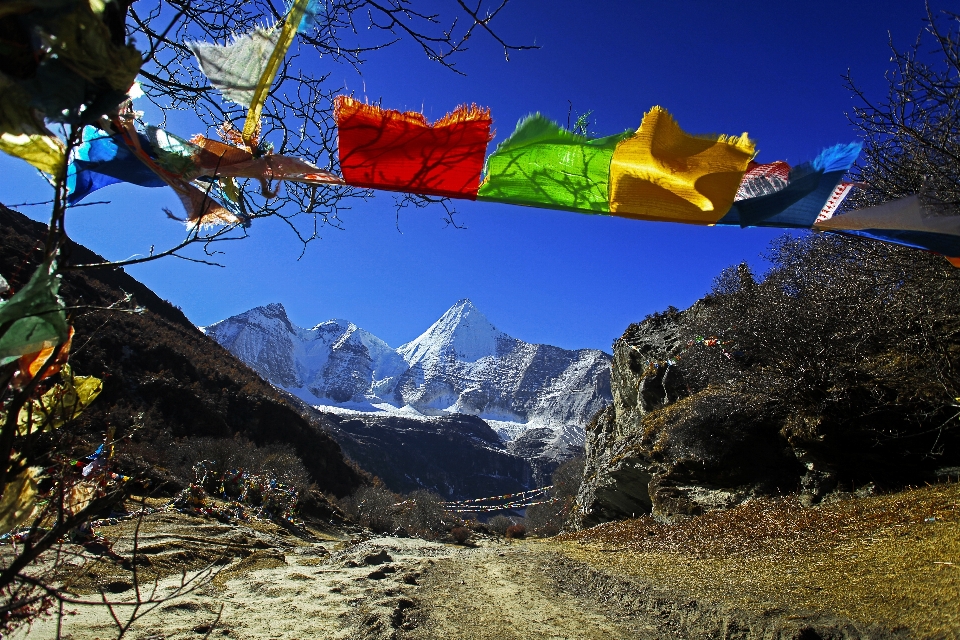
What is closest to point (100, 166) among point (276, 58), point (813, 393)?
point (276, 58)

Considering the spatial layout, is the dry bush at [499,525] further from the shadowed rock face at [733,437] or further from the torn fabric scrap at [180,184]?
the torn fabric scrap at [180,184]

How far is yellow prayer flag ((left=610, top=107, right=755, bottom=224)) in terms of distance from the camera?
2.77m

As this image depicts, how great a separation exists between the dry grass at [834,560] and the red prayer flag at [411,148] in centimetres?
373

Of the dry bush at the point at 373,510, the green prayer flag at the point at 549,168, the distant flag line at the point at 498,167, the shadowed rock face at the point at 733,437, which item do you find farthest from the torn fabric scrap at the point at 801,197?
the dry bush at the point at 373,510

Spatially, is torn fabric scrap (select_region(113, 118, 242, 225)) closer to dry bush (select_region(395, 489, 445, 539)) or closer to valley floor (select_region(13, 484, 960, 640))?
valley floor (select_region(13, 484, 960, 640))

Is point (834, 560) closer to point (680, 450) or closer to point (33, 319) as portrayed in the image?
point (33, 319)

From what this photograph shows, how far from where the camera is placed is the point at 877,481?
7.13m

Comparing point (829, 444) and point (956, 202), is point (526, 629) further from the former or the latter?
point (829, 444)

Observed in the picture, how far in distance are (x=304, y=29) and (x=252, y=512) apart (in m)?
16.5

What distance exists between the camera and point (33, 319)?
1.49m

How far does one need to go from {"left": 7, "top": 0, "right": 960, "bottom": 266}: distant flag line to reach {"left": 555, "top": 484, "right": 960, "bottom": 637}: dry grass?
2.32 metres

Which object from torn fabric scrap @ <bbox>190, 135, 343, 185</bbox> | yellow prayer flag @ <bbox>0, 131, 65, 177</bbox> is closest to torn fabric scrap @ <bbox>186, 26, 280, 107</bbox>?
torn fabric scrap @ <bbox>190, 135, 343, 185</bbox>

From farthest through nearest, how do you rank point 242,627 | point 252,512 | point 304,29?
1. point 252,512
2. point 242,627
3. point 304,29

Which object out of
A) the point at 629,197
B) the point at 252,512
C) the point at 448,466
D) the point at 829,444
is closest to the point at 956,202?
the point at 629,197
